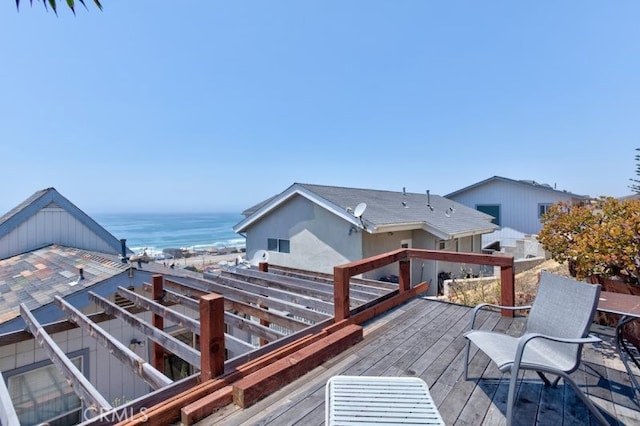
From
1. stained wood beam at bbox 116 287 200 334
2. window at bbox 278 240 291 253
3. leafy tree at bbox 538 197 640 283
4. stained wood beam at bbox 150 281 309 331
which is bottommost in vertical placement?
window at bbox 278 240 291 253

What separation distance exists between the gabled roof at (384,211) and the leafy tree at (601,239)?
18.6ft

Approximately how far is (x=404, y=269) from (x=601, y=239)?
2503 millimetres

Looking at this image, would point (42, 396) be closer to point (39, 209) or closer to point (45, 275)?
point (45, 275)

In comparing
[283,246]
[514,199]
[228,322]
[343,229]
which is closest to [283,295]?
[228,322]

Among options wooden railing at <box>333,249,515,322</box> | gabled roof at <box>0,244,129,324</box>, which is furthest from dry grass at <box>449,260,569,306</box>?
gabled roof at <box>0,244,129,324</box>

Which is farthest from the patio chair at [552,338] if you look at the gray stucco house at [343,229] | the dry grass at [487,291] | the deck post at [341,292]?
the gray stucco house at [343,229]

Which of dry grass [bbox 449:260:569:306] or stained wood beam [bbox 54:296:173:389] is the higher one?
stained wood beam [bbox 54:296:173:389]

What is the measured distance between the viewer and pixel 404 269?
4.84m

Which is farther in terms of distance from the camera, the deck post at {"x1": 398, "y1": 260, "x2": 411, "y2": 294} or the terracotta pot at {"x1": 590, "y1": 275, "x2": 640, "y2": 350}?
the deck post at {"x1": 398, "y1": 260, "x2": 411, "y2": 294}

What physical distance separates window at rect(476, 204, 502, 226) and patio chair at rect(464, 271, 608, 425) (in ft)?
63.5

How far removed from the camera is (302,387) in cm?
246

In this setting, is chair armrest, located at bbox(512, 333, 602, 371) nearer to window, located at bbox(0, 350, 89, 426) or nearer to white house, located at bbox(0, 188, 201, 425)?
white house, located at bbox(0, 188, 201, 425)

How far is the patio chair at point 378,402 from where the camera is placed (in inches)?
69.1

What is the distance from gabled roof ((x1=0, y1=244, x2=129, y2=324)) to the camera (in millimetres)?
4590
